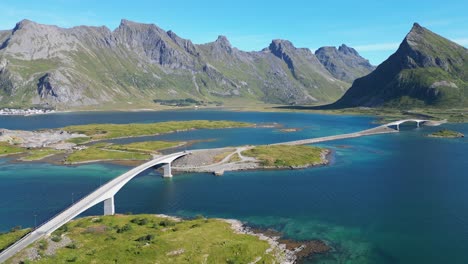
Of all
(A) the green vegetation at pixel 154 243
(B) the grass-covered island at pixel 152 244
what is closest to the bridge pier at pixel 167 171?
(A) the green vegetation at pixel 154 243

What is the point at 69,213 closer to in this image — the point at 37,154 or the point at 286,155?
the point at 286,155

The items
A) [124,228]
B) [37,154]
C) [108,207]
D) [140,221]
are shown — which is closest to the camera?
[124,228]

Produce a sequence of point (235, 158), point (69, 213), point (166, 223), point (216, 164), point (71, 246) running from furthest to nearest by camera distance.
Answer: point (235, 158)
point (216, 164)
point (166, 223)
point (69, 213)
point (71, 246)

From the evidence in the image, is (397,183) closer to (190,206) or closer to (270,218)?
(270,218)

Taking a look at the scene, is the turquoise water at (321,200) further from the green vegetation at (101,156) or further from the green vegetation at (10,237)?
the green vegetation at (101,156)

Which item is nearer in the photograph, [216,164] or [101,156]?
[216,164]

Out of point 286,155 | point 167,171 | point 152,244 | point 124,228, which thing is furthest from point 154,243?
point 286,155
